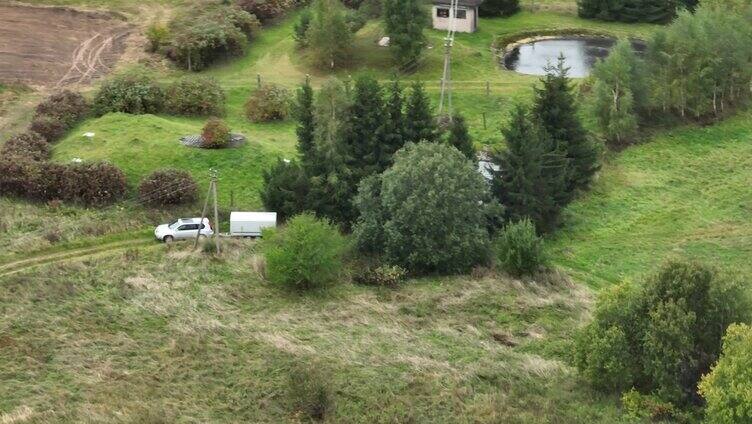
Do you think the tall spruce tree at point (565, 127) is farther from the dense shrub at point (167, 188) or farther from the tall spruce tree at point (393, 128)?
the dense shrub at point (167, 188)

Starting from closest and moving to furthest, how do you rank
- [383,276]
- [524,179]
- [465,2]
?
1. [383,276]
2. [524,179]
3. [465,2]

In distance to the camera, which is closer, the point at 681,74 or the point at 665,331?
the point at 665,331

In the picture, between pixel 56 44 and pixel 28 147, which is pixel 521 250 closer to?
pixel 28 147

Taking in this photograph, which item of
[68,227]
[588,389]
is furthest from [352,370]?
[68,227]

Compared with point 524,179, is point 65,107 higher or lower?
higher

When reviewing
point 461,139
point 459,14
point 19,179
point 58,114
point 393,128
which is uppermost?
point 459,14

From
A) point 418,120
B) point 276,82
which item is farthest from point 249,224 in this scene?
point 276,82

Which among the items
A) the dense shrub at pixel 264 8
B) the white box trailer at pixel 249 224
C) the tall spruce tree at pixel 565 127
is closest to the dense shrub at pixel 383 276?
the white box trailer at pixel 249 224
